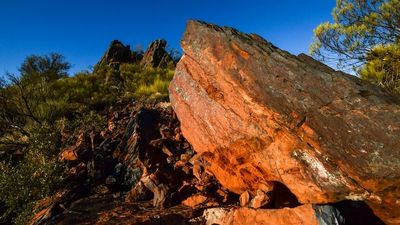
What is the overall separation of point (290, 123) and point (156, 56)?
594 inches

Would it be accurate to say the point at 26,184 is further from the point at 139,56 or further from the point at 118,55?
the point at 139,56

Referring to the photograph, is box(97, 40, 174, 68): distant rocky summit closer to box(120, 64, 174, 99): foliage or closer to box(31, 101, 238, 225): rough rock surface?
box(120, 64, 174, 99): foliage

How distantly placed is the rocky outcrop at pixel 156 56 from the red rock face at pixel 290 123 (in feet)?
42.0

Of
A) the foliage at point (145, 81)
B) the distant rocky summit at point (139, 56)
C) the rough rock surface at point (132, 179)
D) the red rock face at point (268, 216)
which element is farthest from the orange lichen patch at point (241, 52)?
the distant rocky summit at point (139, 56)

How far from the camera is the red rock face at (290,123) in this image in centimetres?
363

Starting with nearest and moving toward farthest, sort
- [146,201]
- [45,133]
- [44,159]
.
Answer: [146,201] → [44,159] → [45,133]

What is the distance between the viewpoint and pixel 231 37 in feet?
15.2

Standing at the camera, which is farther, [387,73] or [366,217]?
[387,73]

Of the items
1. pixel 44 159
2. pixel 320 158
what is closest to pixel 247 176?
pixel 320 158

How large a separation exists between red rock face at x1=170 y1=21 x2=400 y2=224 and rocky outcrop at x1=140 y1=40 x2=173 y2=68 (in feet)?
42.0

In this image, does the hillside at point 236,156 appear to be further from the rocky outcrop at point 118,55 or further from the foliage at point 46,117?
the rocky outcrop at point 118,55

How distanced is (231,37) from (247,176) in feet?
6.26

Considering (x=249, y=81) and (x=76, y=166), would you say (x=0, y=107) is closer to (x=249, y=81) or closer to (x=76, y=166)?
(x=76, y=166)

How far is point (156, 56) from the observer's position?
18.3 metres
